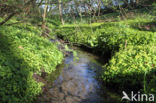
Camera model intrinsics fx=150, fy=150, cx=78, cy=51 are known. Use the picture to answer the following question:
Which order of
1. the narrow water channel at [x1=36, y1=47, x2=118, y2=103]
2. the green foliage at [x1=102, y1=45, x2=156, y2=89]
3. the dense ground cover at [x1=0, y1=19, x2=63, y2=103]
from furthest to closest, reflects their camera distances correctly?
the green foliage at [x1=102, y1=45, x2=156, y2=89], the narrow water channel at [x1=36, y1=47, x2=118, y2=103], the dense ground cover at [x1=0, y1=19, x2=63, y2=103]

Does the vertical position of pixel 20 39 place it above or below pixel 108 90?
above

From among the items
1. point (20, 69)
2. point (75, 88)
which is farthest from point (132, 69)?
point (20, 69)

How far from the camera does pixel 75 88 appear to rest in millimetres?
5324

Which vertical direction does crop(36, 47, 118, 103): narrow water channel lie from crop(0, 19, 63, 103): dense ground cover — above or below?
below

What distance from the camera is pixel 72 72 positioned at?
6770 millimetres

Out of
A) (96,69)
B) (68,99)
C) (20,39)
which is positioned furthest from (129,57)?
(20,39)

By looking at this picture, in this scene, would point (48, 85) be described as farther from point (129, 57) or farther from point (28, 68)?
point (129, 57)

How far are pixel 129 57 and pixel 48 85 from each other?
3.14 m

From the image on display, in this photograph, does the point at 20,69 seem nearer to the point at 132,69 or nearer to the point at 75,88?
the point at 75,88

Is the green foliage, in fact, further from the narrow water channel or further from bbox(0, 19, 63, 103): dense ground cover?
bbox(0, 19, 63, 103): dense ground cover

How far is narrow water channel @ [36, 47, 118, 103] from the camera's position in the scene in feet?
15.1

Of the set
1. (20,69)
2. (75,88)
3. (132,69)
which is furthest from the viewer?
(75,88)

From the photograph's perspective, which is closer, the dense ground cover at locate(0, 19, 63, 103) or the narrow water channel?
the dense ground cover at locate(0, 19, 63, 103)

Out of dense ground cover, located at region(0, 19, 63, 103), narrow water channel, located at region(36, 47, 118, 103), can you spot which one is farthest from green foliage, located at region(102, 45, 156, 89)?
dense ground cover, located at region(0, 19, 63, 103)
